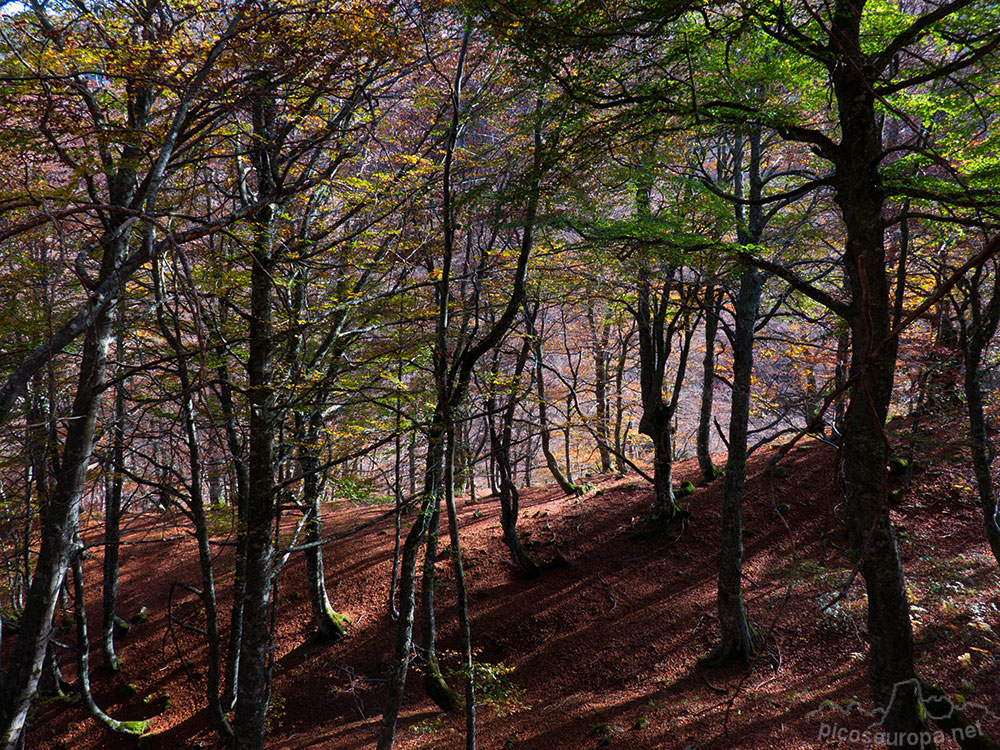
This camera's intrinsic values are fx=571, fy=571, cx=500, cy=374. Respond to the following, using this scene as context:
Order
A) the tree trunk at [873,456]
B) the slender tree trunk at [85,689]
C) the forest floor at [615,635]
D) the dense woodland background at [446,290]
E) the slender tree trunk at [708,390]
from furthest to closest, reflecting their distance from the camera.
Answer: the slender tree trunk at [708,390] < the slender tree trunk at [85,689] < the forest floor at [615,635] < the dense woodland background at [446,290] < the tree trunk at [873,456]

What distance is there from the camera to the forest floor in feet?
23.4

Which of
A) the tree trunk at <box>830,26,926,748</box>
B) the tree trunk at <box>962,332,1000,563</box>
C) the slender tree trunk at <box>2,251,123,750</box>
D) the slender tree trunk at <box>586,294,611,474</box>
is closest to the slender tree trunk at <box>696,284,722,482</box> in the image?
the slender tree trunk at <box>586,294,611,474</box>

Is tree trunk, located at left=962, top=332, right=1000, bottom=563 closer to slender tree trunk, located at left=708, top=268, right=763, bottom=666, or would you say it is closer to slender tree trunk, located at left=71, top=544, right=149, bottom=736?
slender tree trunk, located at left=708, top=268, right=763, bottom=666

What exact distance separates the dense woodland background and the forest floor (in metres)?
0.11

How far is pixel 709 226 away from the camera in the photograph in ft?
22.6

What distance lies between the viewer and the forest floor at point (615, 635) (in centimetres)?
714

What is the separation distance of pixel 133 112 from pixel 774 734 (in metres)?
9.58

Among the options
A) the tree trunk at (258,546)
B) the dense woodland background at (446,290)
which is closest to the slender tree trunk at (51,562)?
the dense woodland background at (446,290)

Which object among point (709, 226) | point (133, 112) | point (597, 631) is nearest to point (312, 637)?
point (597, 631)

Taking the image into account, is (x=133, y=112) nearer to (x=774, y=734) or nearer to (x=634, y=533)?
(x=774, y=734)

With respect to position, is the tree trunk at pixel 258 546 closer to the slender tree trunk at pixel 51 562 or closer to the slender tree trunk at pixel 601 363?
the slender tree trunk at pixel 51 562

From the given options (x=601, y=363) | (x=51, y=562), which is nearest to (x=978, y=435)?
(x=51, y=562)

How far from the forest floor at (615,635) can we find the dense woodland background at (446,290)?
0.37 feet

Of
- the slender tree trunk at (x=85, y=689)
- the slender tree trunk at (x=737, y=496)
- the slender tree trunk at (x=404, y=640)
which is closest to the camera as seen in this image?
the slender tree trunk at (x=404, y=640)
